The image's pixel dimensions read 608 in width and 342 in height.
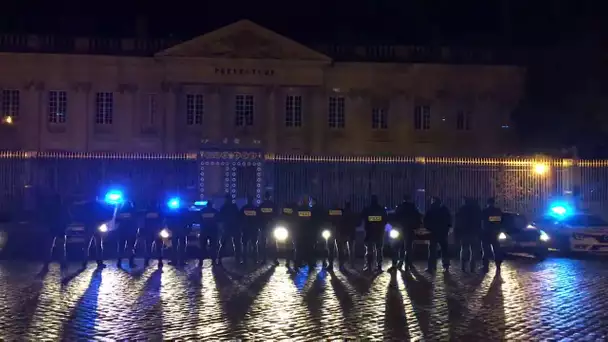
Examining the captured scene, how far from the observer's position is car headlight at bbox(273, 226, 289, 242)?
17.1 m

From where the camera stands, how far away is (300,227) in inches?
637

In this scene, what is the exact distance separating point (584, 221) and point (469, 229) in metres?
6.20

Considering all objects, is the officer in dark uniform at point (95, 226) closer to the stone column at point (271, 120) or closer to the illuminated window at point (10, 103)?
the stone column at point (271, 120)

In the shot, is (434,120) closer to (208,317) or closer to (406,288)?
(406,288)

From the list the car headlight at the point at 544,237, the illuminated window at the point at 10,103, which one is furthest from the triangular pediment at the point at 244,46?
the car headlight at the point at 544,237

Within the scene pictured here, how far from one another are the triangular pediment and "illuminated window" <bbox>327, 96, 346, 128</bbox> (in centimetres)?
290

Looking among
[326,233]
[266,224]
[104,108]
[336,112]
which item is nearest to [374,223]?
[326,233]

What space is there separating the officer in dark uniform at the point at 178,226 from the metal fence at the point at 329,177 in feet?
33.3

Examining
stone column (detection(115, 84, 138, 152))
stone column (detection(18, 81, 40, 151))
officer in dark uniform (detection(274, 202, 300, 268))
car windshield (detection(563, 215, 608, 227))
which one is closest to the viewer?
officer in dark uniform (detection(274, 202, 300, 268))

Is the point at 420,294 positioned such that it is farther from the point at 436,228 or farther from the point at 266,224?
the point at 266,224

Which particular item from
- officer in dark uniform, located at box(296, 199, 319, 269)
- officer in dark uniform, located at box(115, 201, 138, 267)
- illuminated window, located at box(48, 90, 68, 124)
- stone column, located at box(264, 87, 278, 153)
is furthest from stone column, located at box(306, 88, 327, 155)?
officer in dark uniform, located at box(296, 199, 319, 269)

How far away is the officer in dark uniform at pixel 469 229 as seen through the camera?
53.0 feet

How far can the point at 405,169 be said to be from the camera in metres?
27.8

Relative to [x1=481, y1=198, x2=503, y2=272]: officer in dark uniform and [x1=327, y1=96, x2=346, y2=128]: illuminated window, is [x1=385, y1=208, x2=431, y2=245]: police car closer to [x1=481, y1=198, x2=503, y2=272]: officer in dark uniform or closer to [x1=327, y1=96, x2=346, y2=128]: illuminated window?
[x1=481, y1=198, x2=503, y2=272]: officer in dark uniform
